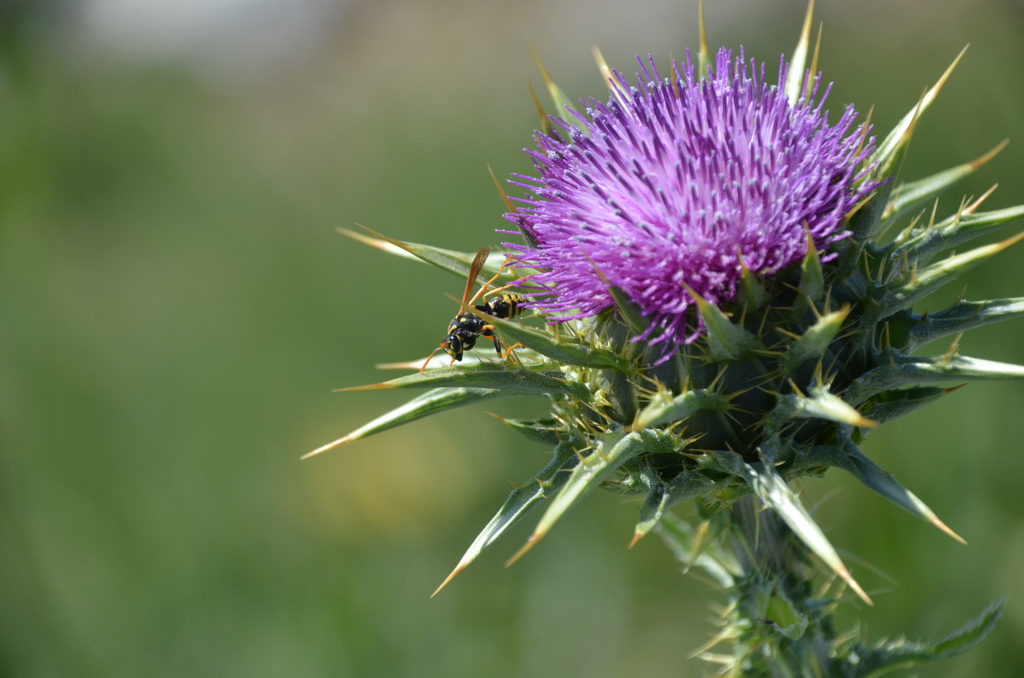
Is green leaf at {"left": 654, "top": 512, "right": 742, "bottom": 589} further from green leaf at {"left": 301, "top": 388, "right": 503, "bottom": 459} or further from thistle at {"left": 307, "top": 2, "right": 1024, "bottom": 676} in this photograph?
green leaf at {"left": 301, "top": 388, "right": 503, "bottom": 459}

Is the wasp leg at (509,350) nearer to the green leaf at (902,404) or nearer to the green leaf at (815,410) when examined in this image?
the green leaf at (815,410)

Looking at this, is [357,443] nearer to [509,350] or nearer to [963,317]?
[509,350]

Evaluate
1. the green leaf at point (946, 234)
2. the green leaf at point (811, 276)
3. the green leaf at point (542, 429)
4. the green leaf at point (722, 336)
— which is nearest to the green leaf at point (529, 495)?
the green leaf at point (542, 429)

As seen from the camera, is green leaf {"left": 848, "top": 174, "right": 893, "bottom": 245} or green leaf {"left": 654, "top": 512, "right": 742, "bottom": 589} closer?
green leaf {"left": 848, "top": 174, "right": 893, "bottom": 245}

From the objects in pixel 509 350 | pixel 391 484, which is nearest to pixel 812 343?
pixel 509 350

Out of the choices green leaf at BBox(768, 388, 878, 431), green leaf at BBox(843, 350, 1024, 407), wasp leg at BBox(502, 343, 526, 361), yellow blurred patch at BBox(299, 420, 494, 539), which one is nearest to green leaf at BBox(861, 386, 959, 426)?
green leaf at BBox(843, 350, 1024, 407)

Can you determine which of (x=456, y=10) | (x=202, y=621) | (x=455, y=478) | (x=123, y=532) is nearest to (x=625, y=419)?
(x=455, y=478)

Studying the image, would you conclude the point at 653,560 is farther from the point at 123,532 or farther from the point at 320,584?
the point at 123,532
